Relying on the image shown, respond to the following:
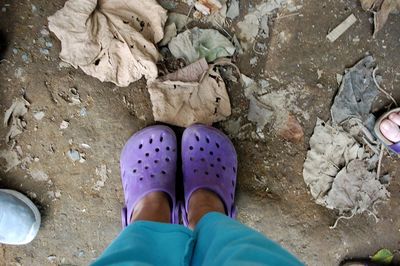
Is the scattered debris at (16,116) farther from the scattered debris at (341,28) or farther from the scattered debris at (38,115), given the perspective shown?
the scattered debris at (341,28)

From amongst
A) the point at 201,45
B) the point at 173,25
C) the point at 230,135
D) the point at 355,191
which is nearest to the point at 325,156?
the point at 355,191

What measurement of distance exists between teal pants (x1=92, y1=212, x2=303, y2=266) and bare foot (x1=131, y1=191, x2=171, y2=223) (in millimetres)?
235

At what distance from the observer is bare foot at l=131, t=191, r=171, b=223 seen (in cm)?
127

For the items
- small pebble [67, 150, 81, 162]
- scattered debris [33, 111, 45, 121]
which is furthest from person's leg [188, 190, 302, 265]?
scattered debris [33, 111, 45, 121]

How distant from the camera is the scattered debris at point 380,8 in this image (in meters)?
1.41

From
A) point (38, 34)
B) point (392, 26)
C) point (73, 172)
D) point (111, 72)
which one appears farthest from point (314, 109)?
point (38, 34)

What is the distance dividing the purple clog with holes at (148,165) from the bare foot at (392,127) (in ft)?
2.33

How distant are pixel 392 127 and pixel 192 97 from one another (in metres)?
0.68

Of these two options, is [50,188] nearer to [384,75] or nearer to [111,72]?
[111,72]

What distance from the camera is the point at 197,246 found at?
100cm

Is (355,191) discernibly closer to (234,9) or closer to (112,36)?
(234,9)

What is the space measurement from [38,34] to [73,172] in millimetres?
477

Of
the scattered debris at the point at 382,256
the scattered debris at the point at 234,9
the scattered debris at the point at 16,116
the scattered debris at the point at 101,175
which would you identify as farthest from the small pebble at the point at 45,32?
the scattered debris at the point at 382,256

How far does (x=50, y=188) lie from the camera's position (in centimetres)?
145
